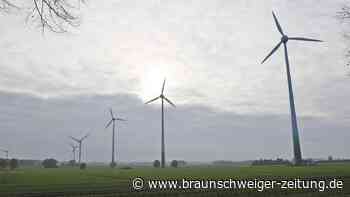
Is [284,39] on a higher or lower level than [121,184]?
higher

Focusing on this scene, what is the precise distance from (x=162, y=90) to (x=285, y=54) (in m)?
51.8

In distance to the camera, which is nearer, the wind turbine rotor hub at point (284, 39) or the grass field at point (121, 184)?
the grass field at point (121, 184)

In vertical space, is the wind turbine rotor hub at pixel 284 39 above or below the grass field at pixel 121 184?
above

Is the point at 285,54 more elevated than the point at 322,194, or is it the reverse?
the point at 285,54

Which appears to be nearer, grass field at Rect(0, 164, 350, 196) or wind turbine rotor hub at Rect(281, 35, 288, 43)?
grass field at Rect(0, 164, 350, 196)

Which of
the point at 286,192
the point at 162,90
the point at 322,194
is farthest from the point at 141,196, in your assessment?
the point at 162,90

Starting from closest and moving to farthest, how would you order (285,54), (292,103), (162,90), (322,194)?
(322,194) < (292,103) < (285,54) < (162,90)

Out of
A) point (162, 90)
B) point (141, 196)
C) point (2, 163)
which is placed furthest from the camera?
point (162, 90)

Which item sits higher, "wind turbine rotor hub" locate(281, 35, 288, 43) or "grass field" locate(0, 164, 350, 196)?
"wind turbine rotor hub" locate(281, 35, 288, 43)

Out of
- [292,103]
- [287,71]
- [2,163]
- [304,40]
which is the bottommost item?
[2,163]

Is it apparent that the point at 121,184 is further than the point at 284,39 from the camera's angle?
No

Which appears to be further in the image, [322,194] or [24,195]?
[24,195]

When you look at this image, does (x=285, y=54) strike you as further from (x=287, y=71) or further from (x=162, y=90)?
(x=162, y=90)

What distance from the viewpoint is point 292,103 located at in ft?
249
